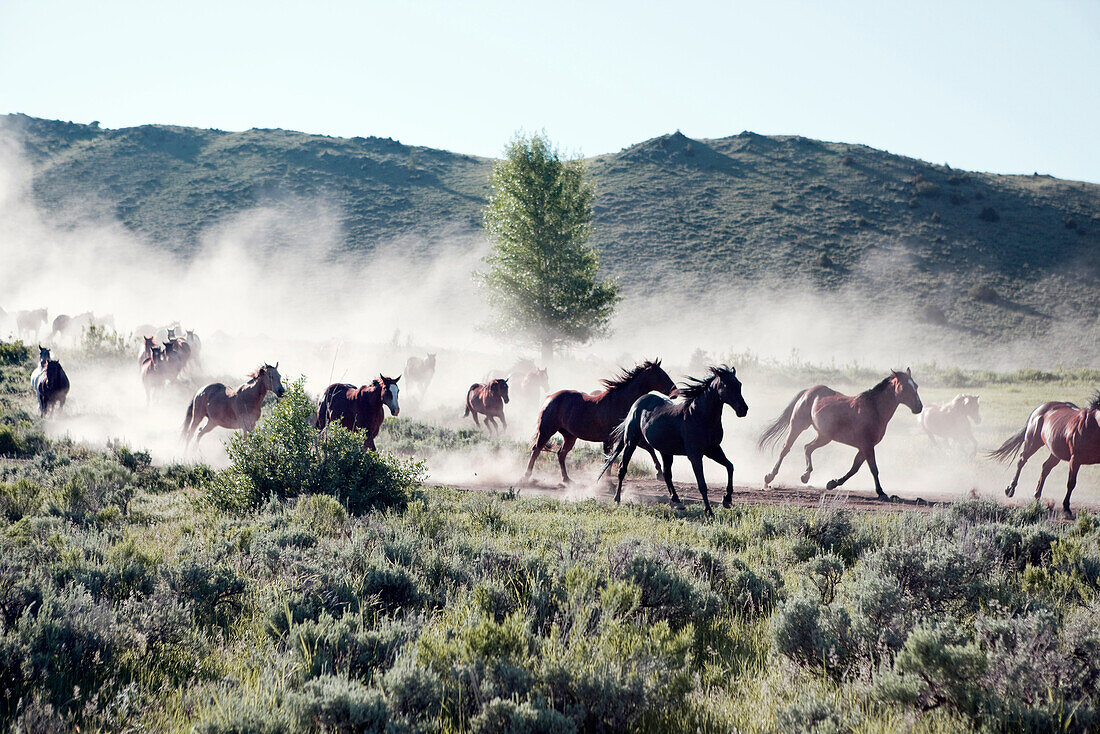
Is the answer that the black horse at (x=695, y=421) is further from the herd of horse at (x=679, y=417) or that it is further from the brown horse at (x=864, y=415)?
the brown horse at (x=864, y=415)

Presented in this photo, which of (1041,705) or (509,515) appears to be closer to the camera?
(1041,705)

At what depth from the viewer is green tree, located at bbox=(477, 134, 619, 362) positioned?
3272 cm

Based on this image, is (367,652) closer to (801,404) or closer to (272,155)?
(801,404)

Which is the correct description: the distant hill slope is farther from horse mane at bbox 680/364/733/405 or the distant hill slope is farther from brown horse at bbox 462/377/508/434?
horse mane at bbox 680/364/733/405

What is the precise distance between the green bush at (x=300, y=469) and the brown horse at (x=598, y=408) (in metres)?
4.43

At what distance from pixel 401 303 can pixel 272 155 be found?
4368 cm

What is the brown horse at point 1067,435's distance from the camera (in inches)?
450

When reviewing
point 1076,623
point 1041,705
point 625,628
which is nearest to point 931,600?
point 1076,623

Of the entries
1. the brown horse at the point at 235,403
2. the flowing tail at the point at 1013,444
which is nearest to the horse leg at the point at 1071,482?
the flowing tail at the point at 1013,444

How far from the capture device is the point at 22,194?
7644 cm

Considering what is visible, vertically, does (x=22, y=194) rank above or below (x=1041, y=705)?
above

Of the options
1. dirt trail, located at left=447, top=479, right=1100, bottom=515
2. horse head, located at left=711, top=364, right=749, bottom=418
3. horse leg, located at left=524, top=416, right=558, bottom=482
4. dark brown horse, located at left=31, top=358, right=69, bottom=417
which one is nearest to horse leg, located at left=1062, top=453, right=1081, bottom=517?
dirt trail, located at left=447, top=479, right=1100, bottom=515

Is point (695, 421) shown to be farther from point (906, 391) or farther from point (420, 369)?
point (420, 369)

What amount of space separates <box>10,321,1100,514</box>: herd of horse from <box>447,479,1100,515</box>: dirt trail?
15.2 inches
